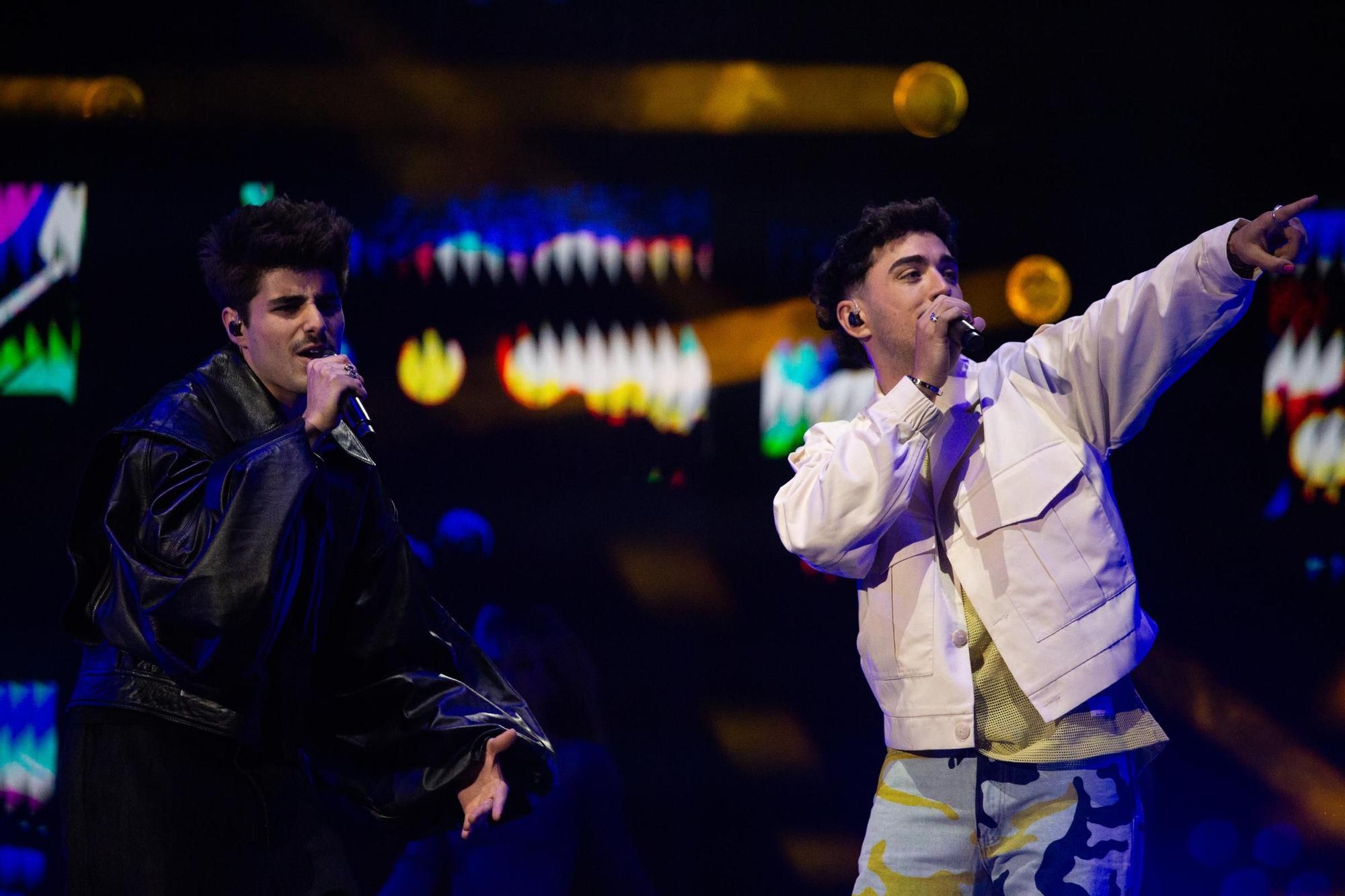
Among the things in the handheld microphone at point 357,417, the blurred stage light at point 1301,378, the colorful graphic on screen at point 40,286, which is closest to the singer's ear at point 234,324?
the handheld microphone at point 357,417

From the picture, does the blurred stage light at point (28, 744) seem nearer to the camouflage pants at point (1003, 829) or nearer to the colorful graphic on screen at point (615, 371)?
the colorful graphic on screen at point (615, 371)

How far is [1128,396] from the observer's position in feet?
6.74

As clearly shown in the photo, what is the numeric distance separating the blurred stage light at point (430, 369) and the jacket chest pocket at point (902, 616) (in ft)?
5.05

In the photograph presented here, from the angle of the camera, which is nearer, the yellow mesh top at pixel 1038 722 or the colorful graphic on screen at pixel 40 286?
the yellow mesh top at pixel 1038 722

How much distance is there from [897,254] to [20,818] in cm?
266

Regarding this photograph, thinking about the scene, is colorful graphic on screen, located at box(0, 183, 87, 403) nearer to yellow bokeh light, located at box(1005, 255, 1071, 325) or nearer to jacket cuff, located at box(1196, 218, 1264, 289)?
yellow bokeh light, located at box(1005, 255, 1071, 325)

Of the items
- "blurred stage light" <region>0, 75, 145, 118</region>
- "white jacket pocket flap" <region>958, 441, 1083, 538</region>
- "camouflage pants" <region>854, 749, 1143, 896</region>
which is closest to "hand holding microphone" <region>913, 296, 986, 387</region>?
"white jacket pocket flap" <region>958, 441, 1083, 538</region>

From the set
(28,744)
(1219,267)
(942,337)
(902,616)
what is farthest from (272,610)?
(28,744)

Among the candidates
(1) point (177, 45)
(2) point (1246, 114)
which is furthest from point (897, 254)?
(1) point (177, 45)

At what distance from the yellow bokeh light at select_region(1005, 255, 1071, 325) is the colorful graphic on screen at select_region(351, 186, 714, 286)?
0.81 meters

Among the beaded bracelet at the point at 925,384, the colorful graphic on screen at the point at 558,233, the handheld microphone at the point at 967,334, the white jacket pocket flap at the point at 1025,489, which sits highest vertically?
the colorful graphic on screen at the point at 558,233

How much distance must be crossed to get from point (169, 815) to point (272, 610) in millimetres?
317

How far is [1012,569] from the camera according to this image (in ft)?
6.35

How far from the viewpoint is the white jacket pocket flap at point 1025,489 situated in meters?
1.94
